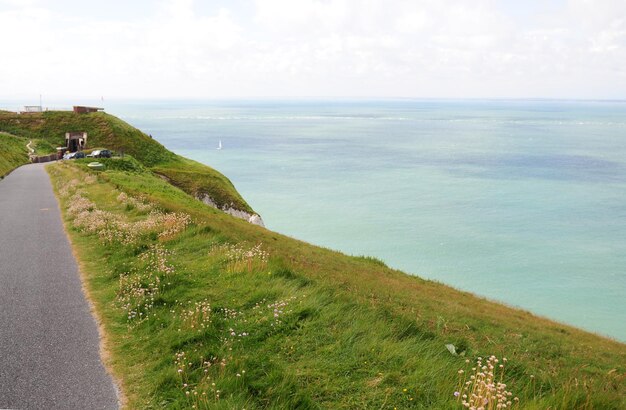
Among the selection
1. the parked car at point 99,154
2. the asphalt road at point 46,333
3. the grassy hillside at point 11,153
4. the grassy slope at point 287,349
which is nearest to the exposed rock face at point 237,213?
the parked car at point 99,154

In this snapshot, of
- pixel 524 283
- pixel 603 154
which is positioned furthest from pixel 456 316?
pixel 603 154

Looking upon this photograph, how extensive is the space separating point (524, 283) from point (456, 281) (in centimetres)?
783

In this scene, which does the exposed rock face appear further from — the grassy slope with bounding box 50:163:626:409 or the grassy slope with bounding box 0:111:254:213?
the grassy slope with bounding box 50:163:626:409

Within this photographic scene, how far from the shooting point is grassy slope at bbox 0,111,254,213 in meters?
68.1

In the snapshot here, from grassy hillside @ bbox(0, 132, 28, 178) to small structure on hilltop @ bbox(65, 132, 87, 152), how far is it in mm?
6838

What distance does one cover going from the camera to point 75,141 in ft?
267

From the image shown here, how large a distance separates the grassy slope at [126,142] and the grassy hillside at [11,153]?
8.63 m

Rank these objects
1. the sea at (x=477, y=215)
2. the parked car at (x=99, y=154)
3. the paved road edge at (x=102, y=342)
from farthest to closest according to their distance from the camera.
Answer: the parked car at (x=99, y=154) < the sea at (x=477, y=215) < the paved road edge at (x=102, y=342)

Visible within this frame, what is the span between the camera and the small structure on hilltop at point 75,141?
79625 mm

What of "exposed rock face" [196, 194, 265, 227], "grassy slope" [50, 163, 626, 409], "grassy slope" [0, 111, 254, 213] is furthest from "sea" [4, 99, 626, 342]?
"grassy slope" [50, 163, 626, 409]

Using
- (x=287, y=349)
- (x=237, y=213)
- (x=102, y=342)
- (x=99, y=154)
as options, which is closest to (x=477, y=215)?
(x=237, y=213)

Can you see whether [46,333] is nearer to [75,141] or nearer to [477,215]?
[477,215]

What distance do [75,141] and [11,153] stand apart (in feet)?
52.1

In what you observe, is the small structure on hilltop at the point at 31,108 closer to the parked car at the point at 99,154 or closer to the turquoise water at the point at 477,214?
the turquoise water at the point at 477,214
